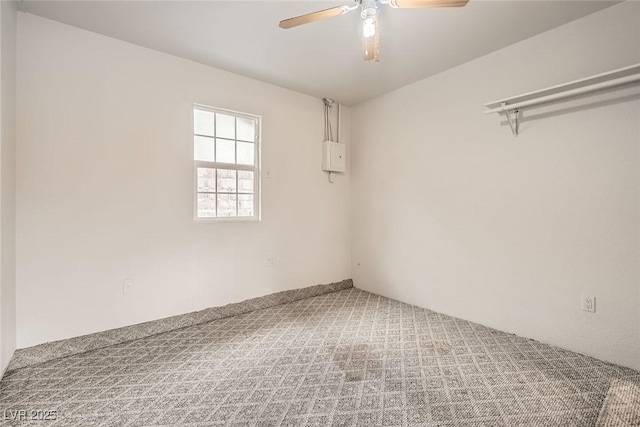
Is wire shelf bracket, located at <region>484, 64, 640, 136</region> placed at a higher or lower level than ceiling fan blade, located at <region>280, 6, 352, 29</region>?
lower

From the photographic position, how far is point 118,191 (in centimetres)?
254

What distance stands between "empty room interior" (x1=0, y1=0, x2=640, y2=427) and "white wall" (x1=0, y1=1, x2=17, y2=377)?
3 centimetres

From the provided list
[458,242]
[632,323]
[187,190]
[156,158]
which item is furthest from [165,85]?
[632,323]

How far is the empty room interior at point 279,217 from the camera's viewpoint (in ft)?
6.05

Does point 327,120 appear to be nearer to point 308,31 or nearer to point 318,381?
point 308,31

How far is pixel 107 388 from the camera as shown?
1865 mm

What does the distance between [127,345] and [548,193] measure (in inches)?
145

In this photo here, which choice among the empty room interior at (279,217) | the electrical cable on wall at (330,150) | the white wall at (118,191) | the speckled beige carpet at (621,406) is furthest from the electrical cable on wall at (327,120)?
the speckled beige carpet at (621,406)

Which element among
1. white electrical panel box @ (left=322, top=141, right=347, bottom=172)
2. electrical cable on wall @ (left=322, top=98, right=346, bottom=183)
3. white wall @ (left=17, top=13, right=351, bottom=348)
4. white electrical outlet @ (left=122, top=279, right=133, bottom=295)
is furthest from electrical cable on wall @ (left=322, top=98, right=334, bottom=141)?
white electrical outlet @ (left=122, top=279, right=133, bottom=295)

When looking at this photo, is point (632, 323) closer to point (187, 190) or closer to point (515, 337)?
point (515, 337)

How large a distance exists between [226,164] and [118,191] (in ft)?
3.37

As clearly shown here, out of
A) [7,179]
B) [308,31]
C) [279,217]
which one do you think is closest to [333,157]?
[279,217]

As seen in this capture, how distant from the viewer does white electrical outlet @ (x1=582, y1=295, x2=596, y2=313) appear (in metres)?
2.20

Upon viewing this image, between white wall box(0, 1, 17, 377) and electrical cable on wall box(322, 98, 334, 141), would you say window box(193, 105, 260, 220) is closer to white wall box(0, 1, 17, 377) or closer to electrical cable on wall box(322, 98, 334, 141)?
electrical cable on wall box(322, 98, 334, 141)
